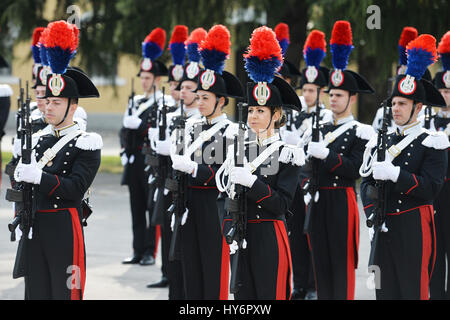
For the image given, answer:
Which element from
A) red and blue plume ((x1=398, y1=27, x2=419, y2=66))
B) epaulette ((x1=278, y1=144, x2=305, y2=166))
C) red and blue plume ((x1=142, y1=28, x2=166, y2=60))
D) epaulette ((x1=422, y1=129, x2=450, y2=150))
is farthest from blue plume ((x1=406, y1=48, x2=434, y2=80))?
red and blue plume ((x1=142, y1=28, x2=166, y2=60))

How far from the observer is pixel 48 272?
5.77 meters

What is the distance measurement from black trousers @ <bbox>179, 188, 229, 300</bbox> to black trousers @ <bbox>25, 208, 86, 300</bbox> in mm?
1228

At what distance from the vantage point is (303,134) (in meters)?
8.27

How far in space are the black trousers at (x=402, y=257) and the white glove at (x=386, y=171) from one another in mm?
384

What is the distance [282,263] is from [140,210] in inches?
172

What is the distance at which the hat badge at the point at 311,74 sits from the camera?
29.1 feet

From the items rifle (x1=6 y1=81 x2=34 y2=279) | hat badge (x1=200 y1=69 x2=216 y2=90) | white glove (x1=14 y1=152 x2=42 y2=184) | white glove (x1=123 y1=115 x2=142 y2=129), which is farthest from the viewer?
white glove (x1=123 y1=115 x2=142 y2=129)

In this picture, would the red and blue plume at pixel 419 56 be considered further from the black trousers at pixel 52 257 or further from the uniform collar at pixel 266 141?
the black trousers at pixel 52 257

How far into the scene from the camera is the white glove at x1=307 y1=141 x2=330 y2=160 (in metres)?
7.20

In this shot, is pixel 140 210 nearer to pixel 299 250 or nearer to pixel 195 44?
pixel 299 250

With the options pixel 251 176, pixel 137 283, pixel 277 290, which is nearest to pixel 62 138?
pixel 251 176

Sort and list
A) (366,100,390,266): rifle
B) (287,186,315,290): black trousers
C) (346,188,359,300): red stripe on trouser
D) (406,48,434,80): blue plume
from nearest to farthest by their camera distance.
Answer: (366,100,390,266): rifle < (406,48,434,80): blue plume < (346,188,359,300): red stripe on trouser < (287,186,315,290): black trousers

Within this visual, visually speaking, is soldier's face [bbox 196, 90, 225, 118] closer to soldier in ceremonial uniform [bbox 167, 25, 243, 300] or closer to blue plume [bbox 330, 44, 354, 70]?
soldier in ceremonial uniform [bbox 167, 25, 243, 300]

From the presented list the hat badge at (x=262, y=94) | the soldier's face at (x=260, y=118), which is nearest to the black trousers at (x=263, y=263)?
the soldier's face at (x=260, y=118)
